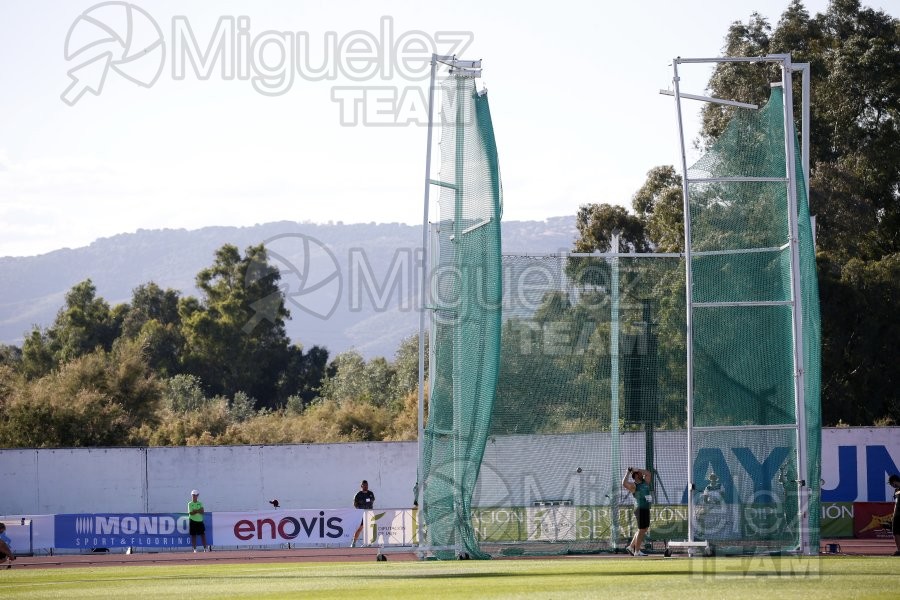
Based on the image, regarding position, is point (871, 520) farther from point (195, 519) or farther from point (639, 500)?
point (195, 519)

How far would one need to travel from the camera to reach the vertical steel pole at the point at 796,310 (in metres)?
19.9

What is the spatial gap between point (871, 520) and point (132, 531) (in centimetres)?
1691

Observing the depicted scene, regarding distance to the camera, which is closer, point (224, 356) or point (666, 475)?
point (666, 475)

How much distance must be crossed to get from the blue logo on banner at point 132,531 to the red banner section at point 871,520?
1529cm

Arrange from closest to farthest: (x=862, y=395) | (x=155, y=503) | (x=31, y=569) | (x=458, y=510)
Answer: (x=458, y=510)
(x=31, y=569)
(x=155, y=503)
(x=862, y=395)

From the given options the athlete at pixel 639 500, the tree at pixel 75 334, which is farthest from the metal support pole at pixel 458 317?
the tree at pixel 75 334

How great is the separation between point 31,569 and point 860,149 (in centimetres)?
3675

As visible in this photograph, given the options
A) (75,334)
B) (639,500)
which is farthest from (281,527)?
(75,334)

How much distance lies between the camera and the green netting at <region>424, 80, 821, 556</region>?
66.6 ft

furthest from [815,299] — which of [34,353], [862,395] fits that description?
[34,353]

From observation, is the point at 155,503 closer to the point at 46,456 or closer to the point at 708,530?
the point at 46,456

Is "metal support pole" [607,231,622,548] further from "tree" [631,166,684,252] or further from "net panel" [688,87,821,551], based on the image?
"tree" [631,166,684,252]

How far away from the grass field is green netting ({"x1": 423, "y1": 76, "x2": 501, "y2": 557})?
110 centimetres

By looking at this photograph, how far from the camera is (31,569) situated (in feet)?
77.8
